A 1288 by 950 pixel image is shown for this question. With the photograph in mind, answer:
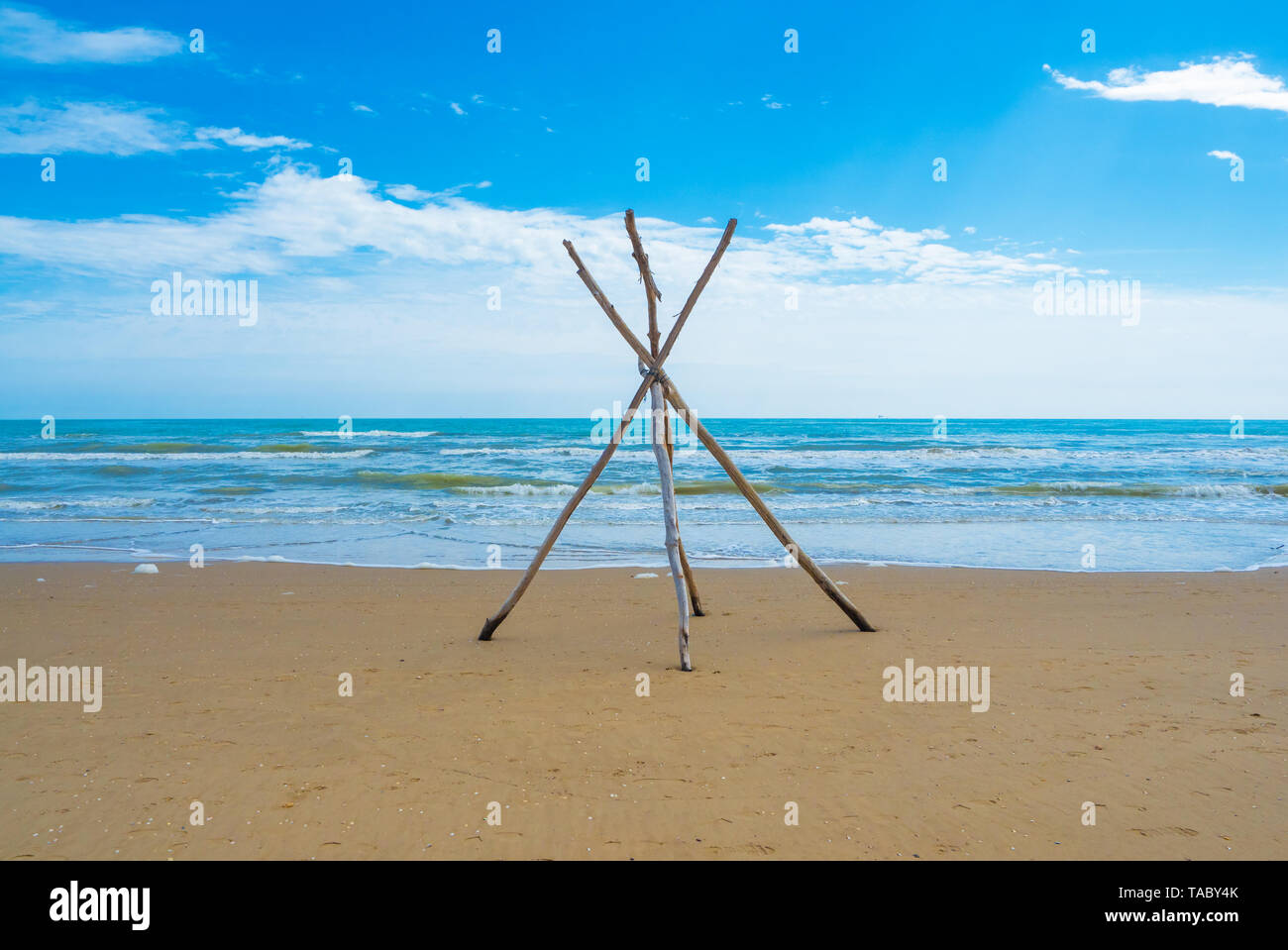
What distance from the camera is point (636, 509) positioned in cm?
1803

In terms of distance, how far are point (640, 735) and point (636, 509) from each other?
13.5 m

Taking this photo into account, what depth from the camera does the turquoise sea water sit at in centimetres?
1222

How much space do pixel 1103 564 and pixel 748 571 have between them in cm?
510

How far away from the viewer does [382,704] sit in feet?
16.8

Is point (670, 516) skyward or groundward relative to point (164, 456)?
groundward

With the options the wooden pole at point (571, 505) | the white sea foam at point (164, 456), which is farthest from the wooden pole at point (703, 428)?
the white sea foam at point (164, 456)

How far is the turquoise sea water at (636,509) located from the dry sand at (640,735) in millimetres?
3946

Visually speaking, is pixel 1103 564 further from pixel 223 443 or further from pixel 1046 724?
pixel 223 443

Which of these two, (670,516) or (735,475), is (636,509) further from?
(670,516)

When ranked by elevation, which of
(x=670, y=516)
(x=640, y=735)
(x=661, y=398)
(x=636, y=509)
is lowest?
(x=640, y=735)

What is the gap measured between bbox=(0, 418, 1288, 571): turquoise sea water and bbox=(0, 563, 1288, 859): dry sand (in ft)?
12.9

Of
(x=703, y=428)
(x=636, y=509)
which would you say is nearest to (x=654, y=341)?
(x=703, y=428)

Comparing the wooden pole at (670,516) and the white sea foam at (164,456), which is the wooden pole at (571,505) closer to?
the wooden pole at (670,516)
